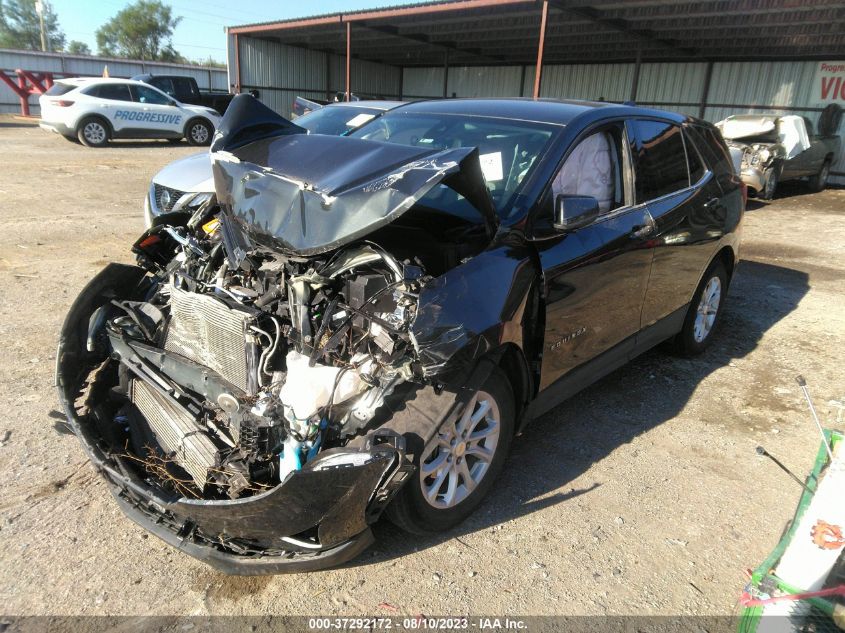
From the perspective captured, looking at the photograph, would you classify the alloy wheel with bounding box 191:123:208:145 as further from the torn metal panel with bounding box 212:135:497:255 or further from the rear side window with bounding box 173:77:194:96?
the torn metal panel with bounding box 212:135:497:255

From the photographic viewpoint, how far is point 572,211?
9.75ft

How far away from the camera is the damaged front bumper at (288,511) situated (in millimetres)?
2119

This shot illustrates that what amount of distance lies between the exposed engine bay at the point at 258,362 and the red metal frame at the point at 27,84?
2698 cm

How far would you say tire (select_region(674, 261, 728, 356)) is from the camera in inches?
187

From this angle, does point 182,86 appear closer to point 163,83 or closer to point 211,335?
point 163,83

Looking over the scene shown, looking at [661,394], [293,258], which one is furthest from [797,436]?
[293,258]

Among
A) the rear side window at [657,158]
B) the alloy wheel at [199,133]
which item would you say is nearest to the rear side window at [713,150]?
the rear side window at [657,158]

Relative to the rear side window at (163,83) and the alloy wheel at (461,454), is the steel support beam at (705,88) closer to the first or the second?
the rear side window at (163,83)

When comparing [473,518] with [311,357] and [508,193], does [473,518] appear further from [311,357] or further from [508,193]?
[508,193]

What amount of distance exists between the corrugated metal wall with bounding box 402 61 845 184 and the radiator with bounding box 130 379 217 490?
15.2 m

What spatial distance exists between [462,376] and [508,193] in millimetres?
1098

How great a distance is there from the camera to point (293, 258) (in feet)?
9.04

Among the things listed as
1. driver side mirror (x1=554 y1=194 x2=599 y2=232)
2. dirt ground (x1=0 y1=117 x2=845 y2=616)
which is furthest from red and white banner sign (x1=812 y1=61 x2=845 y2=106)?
driver side mirror (x1=554 y1=194 x2=599 y2=232)

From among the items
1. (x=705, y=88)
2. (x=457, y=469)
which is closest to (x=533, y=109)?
(x=457, y=469)
